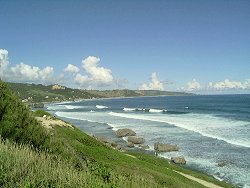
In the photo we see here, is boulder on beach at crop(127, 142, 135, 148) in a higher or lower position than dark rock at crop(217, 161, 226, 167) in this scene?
lower

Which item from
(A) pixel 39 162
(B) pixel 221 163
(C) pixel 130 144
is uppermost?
(A) pixel 39 162

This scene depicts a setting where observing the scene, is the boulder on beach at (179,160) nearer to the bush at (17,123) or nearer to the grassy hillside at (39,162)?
the grassy hillside at (39,162)

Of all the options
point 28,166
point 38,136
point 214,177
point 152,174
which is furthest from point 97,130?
point 28,166

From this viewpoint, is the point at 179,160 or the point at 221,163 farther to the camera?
the point at 179,160

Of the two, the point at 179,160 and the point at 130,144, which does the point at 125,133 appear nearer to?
the point at 130,144

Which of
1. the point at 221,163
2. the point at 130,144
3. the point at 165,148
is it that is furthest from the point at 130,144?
the point at 221,163

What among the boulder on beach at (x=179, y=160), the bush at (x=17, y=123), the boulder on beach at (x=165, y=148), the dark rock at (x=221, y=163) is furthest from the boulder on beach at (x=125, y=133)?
the bush at (x=17, y=123)

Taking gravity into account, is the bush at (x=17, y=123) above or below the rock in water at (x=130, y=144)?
above

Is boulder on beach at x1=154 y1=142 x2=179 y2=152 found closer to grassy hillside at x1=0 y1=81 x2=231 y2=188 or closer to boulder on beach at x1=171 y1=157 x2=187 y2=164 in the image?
boulder on beach at x1=171 y1=157 x2=187 y2=164

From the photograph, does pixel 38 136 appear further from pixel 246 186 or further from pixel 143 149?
pixel 143 149

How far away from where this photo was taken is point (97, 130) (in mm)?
72625

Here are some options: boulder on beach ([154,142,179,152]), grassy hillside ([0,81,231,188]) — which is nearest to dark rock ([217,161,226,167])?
boulder on beach ([154,142,179,152])

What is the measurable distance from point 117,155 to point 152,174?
596 cm

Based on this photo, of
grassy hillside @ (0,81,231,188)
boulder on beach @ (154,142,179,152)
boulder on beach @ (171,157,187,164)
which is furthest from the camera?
boulder on beach @ (154,142,179,152)
